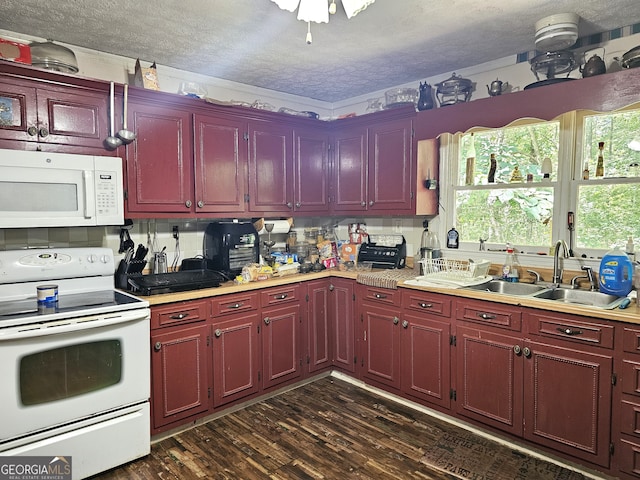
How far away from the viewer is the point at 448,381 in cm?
264

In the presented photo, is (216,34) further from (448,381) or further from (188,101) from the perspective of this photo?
(448,381)

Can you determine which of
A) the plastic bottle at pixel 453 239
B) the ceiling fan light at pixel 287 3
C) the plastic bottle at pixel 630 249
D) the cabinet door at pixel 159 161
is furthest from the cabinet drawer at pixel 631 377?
the cabinet door at pixel 159 161

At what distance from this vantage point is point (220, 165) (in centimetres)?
294

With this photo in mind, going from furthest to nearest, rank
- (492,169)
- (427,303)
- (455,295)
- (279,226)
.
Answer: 1. (279,226)
2. (492,169)
3. (427,303)
4. (455,295)

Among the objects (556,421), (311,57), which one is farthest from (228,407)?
(311,57)

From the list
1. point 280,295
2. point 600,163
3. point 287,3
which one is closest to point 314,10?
point 287,3

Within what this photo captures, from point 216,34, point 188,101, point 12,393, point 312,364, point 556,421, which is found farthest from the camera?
point 312,364

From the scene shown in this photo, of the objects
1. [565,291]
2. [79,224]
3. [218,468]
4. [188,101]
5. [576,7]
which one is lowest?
[218,468]

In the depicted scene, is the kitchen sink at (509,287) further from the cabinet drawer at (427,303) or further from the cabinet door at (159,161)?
the cabinet door at (159,161)

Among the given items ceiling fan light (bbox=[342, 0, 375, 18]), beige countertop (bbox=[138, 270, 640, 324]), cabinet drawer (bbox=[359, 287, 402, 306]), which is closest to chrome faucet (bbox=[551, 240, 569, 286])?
beige countertop (bbox=[138, 270, 640, 324])

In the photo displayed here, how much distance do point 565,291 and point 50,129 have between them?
3.08 meters

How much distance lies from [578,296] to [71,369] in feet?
9.11

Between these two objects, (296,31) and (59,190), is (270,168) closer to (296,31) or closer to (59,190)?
(296,31)

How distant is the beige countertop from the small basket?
209 mm
